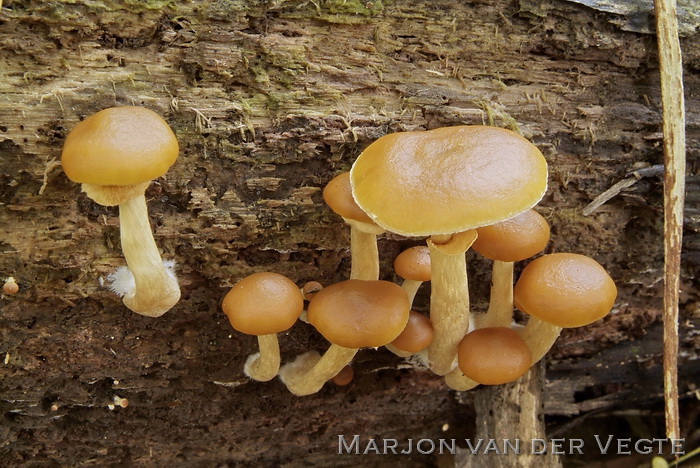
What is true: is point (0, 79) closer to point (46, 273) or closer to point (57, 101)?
point (57, 101)

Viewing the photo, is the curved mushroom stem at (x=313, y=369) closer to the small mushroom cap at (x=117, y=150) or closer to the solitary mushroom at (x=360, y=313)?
the solitary mushroom at (x=360, y=313)

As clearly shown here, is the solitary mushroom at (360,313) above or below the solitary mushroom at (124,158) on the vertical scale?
below

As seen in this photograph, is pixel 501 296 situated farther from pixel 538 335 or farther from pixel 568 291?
pixel 568 291

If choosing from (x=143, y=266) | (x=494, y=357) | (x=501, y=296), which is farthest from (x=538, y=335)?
(x=143, y=266)

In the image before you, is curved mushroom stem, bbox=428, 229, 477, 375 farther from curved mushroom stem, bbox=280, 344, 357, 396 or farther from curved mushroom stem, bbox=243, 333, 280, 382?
curved mushroom stem, bbox=243, 333, 280, 382

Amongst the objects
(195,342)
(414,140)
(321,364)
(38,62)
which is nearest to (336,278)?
(321,364)

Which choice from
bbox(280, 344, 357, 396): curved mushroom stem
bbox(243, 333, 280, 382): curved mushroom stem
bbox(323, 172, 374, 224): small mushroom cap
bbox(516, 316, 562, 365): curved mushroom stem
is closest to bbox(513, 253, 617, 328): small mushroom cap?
bbox(516, 316, 562, 365): curved mushroom stem

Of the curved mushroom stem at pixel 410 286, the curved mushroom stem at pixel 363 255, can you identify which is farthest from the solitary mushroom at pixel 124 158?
the curved mushroom stem at pixel 410 286
